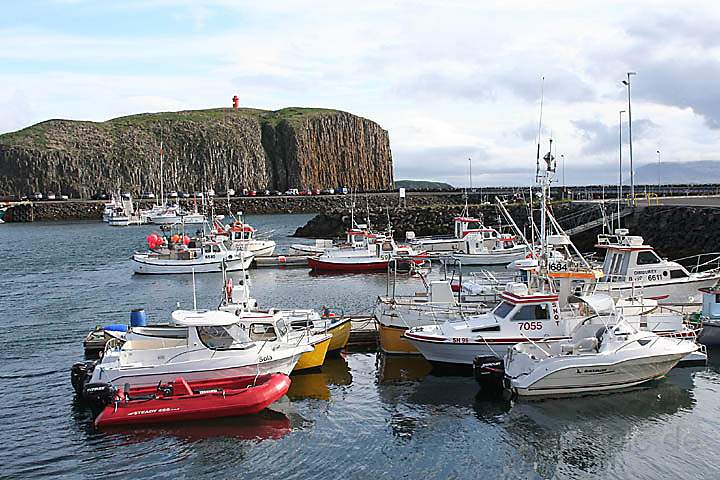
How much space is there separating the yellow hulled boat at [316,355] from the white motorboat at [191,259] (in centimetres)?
2496

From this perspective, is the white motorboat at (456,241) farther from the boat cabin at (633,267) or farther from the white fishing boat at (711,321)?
the white fishing boat at (711,321)

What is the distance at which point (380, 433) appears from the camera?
58.4 feet

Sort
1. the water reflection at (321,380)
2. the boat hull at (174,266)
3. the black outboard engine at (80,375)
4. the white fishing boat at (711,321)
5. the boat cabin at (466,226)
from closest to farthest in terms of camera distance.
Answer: the black outboard engine at (80,375), the water reflection at (321,380), the white fishing boat at (711,321), the boat hull at (174,266), the boat cabin at (466,226)

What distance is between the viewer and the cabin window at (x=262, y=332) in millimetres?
21128

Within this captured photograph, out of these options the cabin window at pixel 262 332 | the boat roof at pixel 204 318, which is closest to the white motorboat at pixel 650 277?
the cabin window at pixel 262 332

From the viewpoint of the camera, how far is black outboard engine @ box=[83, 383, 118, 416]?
18.8 m

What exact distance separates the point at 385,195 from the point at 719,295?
372 feet

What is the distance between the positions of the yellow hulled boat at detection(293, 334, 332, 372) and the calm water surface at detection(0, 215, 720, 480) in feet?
1.12

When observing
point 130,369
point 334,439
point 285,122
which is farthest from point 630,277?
point 285,122

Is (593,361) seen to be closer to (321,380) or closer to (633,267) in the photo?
(321,380)

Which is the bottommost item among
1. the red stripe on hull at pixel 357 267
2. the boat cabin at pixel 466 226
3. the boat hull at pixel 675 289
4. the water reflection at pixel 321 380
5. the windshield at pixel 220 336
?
the water reflection at pixel 321 380

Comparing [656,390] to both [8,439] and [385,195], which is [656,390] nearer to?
[8,439]

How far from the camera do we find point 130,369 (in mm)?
19422

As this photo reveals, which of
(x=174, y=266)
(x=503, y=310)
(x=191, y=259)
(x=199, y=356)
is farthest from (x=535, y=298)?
(x=191, y=259)
